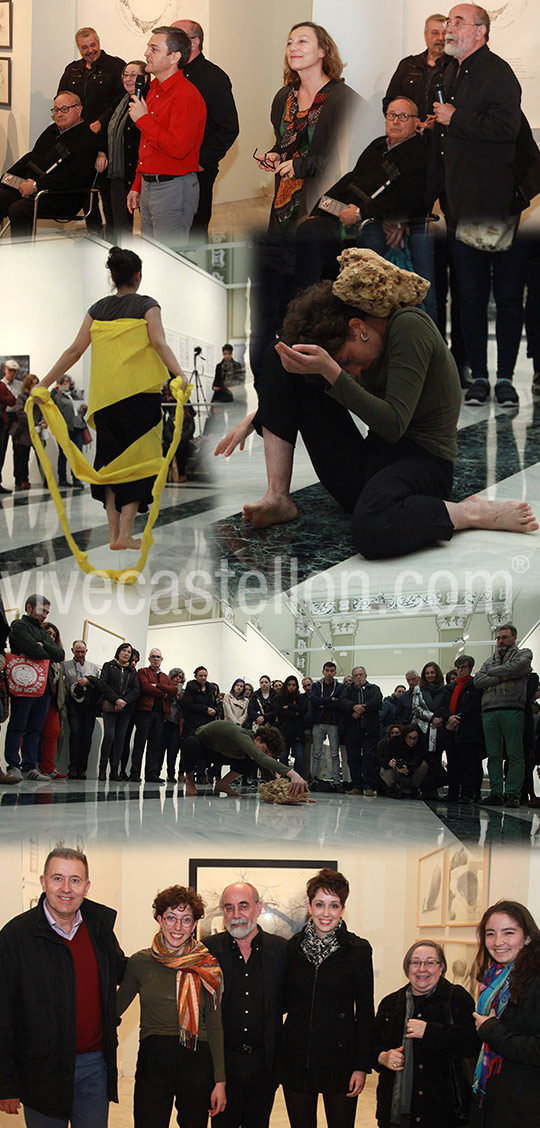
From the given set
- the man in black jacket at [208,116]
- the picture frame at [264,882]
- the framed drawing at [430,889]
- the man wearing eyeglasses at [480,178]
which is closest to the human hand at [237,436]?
the man in black jacket at [208,116]

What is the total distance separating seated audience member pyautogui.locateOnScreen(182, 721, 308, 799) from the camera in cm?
610

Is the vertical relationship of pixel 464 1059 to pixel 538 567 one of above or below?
below

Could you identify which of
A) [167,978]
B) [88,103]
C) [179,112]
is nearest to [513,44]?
[179,112]

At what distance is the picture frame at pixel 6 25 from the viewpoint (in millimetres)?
6984

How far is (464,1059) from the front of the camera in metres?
4.81

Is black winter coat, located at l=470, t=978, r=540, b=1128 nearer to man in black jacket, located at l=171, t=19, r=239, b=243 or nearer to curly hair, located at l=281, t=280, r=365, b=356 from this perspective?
curly hair, located at l=281, t=280, r=365, b=356

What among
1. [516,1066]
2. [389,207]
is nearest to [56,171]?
[389,207]

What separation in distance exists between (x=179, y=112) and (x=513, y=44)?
6.06 feet

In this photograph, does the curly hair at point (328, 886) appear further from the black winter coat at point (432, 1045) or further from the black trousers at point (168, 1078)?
the black trousers at point (168, 1078)

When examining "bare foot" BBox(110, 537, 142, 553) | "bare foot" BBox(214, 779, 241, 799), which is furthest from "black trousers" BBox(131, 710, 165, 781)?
"bare foot" BBox(110, 537, 142, 553)

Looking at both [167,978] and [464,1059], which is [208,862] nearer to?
[167,978]

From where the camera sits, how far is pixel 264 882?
19.1 ft

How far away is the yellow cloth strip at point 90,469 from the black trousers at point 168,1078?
8.45 feet

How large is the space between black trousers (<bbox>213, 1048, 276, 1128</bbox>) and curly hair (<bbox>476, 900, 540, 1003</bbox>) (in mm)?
952
